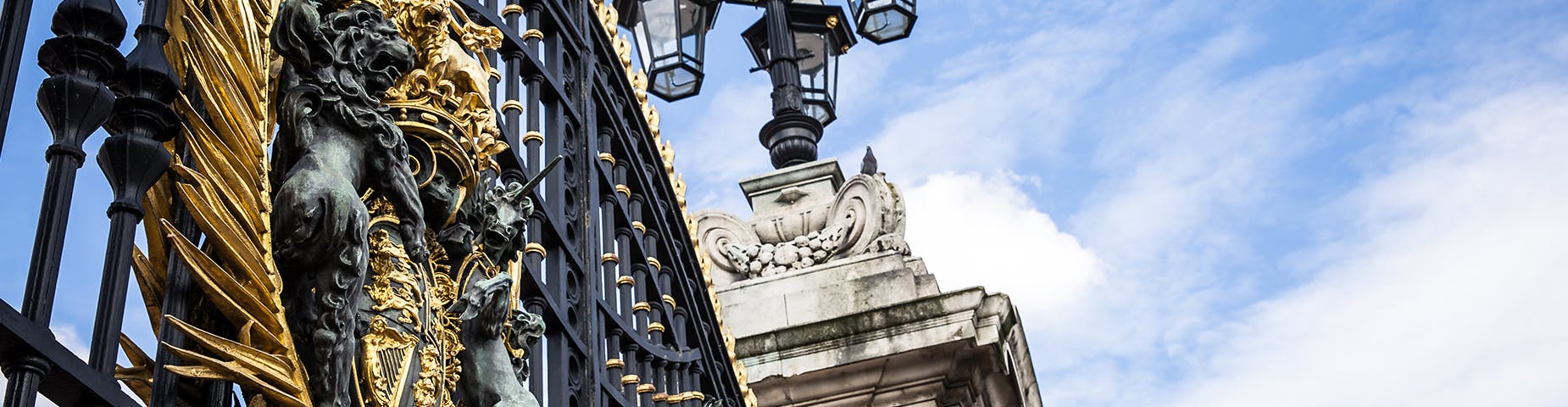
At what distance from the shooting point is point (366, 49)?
12.1 ft

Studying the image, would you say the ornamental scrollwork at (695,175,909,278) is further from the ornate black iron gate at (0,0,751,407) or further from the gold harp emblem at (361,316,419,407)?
the gold harp emblem at (361,316,419,407)

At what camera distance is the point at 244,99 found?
10.7ft

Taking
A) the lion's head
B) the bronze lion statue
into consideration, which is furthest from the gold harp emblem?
the lion's head

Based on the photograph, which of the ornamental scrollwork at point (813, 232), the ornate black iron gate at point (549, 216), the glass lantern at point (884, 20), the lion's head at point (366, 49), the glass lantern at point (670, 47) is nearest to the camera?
the ornate black iron gate at point (549, 216)

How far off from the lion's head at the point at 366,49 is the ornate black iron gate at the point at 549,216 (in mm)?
430

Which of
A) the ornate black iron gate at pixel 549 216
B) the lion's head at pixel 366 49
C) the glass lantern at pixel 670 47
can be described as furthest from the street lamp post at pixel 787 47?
the lion's head at pixel 366 49

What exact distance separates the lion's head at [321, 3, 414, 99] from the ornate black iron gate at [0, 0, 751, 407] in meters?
0.43

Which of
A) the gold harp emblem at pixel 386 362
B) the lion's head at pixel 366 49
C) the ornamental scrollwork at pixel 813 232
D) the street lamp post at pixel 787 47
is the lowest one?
the gold harp emblem at pixel 386 362

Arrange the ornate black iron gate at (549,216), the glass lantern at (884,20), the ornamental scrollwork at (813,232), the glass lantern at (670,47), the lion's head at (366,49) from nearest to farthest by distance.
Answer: the ornate black iron gate at (549,216)
the lion's head at (366,49)
the glass lantern at (670,47)
the glass lantern at (884,20)
the ornamental scrollwork at (813,232)

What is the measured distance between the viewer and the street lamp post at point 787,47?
6773 millimetres

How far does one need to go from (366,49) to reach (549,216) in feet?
3.49

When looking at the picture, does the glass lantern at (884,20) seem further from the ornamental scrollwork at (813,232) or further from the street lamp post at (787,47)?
the ornamental scrollwork at (813,232)

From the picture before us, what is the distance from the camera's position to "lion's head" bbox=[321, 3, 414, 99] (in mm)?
3594

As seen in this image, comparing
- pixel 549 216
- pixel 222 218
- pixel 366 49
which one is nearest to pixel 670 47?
pixel 549 216
